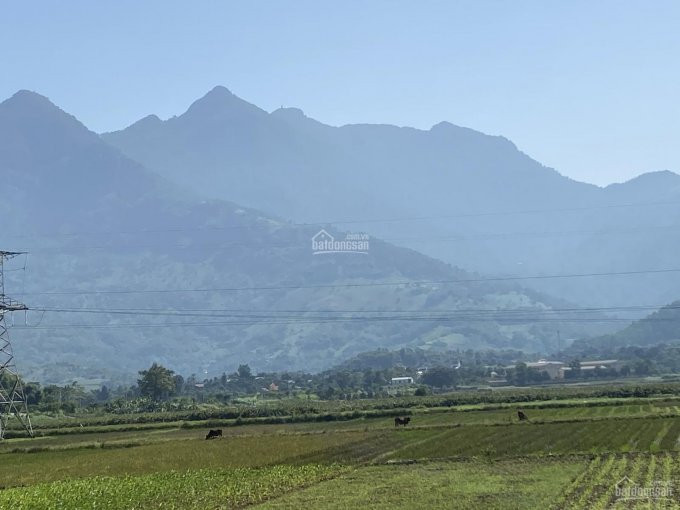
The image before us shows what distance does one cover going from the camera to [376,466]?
1574 inches

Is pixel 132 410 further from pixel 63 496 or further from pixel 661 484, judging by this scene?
pixel 661 484

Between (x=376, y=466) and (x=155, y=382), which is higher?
(x=376, y=466)

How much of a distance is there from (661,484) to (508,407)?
190 feet
